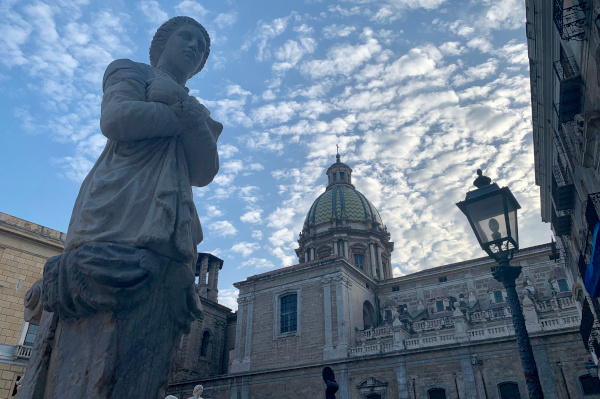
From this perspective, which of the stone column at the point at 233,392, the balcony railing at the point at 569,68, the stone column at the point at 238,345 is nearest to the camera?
the balcony railing at the point at 569,68

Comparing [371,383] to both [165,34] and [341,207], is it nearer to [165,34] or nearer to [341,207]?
[341,207]

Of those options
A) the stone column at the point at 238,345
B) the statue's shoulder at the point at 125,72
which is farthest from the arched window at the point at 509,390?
the statue's shoulder at the point at 125,72

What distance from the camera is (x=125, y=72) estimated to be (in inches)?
107

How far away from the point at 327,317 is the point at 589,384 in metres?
14.1

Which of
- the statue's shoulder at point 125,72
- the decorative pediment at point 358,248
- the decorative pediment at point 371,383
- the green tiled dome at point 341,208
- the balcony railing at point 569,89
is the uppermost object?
the green tiled dome at point 341,208

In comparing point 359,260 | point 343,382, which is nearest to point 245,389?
point 343,382

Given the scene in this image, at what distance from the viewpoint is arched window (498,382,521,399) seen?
67.3 feet

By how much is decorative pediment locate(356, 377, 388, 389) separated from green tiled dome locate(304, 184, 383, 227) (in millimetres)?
19503

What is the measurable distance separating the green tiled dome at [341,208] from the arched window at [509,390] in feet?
73.6

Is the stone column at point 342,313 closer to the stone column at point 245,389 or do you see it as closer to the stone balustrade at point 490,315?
the stone column at point 245,389

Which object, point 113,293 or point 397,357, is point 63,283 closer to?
point 113,293

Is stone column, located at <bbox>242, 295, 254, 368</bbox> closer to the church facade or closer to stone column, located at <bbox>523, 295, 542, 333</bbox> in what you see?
the church facade

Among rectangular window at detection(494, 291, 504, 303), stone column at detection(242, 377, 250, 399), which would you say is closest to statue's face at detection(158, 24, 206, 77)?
stone column at detection(242, 377, 250, 399)

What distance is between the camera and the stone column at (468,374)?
69.8 ft
